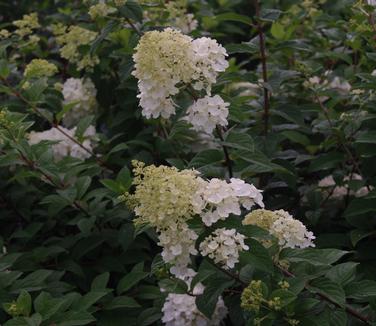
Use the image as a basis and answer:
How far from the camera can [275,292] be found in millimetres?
1932

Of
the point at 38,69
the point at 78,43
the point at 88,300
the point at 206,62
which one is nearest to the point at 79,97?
the point at 78,43

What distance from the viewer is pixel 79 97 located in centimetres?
365

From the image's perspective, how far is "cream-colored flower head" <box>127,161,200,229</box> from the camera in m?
1.82

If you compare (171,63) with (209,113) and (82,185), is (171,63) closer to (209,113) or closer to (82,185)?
(209,113)

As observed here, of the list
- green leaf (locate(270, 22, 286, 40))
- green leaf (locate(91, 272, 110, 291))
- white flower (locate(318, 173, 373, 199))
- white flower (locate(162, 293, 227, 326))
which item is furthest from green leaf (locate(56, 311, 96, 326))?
green leaf (locate(270, 22, 286, 40))

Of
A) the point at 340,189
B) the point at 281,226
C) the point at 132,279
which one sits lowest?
the point at 340,189

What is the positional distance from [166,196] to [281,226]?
0.41m

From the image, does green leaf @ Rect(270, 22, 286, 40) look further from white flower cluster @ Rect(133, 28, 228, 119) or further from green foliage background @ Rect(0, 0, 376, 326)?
white flower cluster @ Rect(133, 28, 228, 119)

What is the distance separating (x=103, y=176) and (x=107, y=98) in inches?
23.1

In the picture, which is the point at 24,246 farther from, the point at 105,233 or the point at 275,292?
the point at 275,292

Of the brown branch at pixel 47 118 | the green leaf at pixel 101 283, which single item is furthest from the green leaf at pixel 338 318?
the brown branch at pixel 47 118

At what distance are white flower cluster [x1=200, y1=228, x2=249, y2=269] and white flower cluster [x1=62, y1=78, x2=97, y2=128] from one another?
1917 millimetres

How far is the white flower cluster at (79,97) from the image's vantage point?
3.66 meters

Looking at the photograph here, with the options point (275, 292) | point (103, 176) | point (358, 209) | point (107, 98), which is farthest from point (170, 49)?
point (107, 98)
